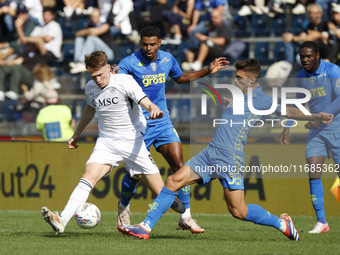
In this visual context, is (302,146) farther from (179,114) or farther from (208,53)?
(208,53)

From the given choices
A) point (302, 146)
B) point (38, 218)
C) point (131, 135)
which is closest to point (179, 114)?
point (302, 146)

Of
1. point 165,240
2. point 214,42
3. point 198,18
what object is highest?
point 198,18

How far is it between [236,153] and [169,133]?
1.74 m

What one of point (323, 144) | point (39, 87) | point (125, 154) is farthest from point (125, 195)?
point (39, 87)

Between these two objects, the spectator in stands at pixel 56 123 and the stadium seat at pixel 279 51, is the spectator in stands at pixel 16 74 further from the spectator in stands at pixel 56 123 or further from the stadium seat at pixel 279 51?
the stadium seat at pixel 279 51

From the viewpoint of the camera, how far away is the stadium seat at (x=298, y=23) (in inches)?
569

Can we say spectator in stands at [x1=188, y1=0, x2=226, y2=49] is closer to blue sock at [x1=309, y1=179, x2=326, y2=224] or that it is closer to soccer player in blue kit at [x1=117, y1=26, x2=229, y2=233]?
soccer player in blue kit at [x1=117, y1=26, x2=229, y2=233]

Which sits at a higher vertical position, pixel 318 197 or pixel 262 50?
pixel 262 50

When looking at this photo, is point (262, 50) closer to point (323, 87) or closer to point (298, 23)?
point (298, 23)

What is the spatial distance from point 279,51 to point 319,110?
5949mm

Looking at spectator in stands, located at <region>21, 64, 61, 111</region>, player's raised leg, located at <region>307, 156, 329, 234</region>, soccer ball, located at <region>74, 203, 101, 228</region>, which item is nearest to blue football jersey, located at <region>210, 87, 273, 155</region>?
soccer ball, located at <region>74, 203, 101, 228</region>

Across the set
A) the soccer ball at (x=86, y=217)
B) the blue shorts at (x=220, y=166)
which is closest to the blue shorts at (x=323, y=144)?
the blue shorts at (x=220, y=166)

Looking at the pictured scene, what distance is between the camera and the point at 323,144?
878cm

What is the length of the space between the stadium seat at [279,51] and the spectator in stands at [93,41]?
3622 millimetres
